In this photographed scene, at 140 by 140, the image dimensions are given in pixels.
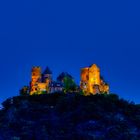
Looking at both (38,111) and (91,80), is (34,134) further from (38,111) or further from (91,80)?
(91,80)

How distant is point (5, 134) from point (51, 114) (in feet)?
31.3

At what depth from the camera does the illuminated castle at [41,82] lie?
120312 millimetres

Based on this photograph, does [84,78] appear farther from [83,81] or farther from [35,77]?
[35,77]

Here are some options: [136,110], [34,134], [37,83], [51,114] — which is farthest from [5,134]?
[37,83]

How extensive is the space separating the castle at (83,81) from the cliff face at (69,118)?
115 feet

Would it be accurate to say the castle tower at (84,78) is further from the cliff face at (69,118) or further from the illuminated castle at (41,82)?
the cliff face at (69,118)

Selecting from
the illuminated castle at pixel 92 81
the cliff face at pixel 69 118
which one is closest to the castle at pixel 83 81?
the illuminated castle at pixel 92 81

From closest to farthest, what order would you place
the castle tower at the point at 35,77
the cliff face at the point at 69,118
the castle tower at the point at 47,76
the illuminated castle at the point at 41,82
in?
the cliff face at the point at 69,118 < the illuminated castle at the point at 41,82 < the castle tower at the point at 35,77 < the castle tower at the point at 47,76

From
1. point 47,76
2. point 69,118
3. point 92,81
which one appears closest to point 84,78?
point 92,81

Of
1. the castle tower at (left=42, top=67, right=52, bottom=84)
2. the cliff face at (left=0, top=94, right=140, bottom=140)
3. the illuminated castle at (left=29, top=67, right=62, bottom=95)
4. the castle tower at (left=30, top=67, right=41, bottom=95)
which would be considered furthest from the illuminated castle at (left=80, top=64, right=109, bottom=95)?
the cliff face at (left=0, top=94, right=140, bottom=140)

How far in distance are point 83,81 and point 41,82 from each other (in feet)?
35.3

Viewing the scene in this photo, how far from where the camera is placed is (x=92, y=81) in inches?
4975

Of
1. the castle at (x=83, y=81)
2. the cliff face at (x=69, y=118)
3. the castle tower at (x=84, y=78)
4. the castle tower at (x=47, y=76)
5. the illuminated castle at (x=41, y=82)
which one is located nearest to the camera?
the cliff face at (x=69, y=118)

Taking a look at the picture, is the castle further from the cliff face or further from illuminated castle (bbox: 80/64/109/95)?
the cliff face
